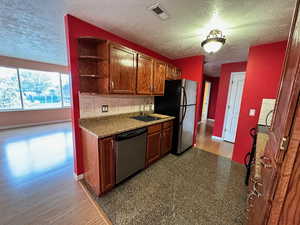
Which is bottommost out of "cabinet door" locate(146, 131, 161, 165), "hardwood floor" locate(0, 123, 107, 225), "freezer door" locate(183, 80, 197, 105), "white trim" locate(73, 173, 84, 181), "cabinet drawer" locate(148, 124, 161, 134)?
"hardwood floor" locate(0, 123, 107, 225)

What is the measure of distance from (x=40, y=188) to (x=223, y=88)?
5.32 m

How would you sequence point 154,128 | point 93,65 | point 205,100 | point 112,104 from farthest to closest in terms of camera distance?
1. point 205,100
2. point 112,104
3. point 154,128
4. point 93,65

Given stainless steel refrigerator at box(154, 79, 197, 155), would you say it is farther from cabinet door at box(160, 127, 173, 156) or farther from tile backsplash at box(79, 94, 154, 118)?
tile backsplash at box(79, 94, 154, 118)

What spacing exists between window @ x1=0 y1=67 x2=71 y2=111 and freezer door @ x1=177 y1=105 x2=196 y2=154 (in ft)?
12.4

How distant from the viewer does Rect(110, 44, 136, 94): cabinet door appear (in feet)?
6.43

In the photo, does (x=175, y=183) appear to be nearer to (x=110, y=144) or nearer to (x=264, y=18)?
(x=110, y=144)

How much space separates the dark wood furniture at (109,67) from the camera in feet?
6.22

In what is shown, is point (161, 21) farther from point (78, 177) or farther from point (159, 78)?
point (78, 177)

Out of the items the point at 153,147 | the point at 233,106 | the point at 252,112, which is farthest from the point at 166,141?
the point at 233,106

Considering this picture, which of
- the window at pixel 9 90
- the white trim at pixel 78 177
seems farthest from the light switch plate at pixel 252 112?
the window at pixel 9 90

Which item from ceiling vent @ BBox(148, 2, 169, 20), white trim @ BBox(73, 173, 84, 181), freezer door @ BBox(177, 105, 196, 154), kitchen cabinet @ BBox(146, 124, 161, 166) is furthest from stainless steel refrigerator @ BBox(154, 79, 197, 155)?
white trim @ BBox(73, 173, 84, 181)

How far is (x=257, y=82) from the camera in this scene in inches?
98.3

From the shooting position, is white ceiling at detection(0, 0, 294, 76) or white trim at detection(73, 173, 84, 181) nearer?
white ceiling at detection(0, 0, 294, 76)

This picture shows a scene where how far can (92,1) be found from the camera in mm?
1483
